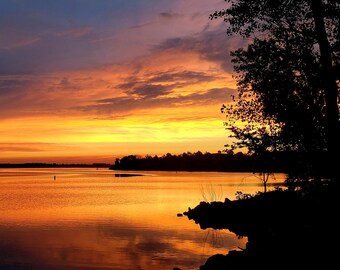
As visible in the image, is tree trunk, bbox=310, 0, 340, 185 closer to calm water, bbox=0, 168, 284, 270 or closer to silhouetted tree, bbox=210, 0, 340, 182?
silhouetted tree, bbox=210, 0, 340, 182

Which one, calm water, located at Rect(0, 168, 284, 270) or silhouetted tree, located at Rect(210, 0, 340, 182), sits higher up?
silhouetted tree, located at Rect(210, 0, 340, 182)

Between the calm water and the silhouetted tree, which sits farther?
the calm water

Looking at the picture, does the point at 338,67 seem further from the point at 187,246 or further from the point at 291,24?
the point at 187,246

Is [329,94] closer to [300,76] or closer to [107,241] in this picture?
[300,76]

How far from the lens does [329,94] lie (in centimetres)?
1784

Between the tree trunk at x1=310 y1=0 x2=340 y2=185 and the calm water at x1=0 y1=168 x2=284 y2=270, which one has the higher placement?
the tree trunk at x1=310 y1=0 x2=340 y2=185

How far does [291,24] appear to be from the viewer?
20.5 meters

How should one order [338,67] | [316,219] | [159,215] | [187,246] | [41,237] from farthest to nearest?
[159,215]
[41,237]
[187,246]
[338,67]
[316,219]

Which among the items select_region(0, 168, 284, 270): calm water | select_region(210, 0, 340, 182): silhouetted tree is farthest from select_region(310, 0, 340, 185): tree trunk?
select_region(0, 168, 284, 270): calm water

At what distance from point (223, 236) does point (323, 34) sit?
25.1 m

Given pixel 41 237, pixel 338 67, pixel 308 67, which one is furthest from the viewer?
pixel 41 237

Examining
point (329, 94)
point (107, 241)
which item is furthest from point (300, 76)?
point (107, 241)

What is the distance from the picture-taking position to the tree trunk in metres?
17.1

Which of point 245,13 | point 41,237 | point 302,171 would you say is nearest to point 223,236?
point 41,237
